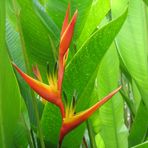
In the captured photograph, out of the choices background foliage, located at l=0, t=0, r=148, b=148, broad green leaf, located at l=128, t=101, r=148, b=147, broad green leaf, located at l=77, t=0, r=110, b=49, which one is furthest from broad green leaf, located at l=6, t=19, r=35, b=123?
broad green leaf, located at l=128, t=101, r=148, b=147

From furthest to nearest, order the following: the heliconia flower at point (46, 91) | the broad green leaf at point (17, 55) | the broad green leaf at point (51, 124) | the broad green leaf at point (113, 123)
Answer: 1. the broad green leaf at point (113, 123)
2. the broad green leaf at point (17, 55)
3. the broad green leaf at point (51, 124)
4. the heliconia flower at point (46, 91)

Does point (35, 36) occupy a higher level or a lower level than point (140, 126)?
higher

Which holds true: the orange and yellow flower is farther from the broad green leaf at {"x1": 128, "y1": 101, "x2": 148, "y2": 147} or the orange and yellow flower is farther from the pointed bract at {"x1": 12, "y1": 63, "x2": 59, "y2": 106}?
the broad green leaf at {"x1": 128, "y1": 101, "x2": 148, "y2": 147}

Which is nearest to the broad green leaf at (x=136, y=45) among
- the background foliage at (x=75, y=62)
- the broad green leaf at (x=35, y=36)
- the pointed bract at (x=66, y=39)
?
the background foliage at (x=75, y=62)

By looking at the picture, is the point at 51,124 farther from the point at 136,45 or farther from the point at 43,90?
the point at 136,45

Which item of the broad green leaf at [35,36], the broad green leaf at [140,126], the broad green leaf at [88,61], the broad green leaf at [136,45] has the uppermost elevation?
the broad green leaf at [35,36]

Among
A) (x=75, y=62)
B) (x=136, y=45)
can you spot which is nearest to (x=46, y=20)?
(x=75, y=62)

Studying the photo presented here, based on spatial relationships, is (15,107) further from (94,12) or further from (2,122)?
(94,12)

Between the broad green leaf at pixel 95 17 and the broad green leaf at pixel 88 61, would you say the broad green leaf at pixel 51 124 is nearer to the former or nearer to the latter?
the broad green leaf at pixel 88 61
